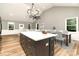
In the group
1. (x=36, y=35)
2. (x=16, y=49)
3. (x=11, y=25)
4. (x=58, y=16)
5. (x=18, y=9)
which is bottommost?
(x=16, y=49)

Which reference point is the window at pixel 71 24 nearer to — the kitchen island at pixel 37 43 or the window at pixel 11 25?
the kitchen island at pixel 37 43

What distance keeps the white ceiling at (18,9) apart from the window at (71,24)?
22 cm

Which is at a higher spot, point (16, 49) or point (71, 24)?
point (71, 24)

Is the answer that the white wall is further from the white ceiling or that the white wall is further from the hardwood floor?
the hardwood floor

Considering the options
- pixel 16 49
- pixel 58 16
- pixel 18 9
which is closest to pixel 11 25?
pixel 18 9

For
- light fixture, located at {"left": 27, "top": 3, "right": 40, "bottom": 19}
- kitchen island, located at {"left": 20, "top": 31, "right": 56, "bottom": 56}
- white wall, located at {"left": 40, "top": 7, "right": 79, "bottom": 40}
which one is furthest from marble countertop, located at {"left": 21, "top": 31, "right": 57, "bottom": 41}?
light fixture, located at {"left": 27, "top": 3, "right": 40, "bottom": 19}

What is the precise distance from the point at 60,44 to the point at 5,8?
0.98 m

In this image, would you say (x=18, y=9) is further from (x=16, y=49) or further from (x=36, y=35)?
(x=16, y=49)

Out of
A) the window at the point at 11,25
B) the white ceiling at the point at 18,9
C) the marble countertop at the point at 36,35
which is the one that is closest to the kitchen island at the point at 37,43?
the marble countertop at the point at 36,35

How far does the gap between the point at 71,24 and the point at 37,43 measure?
0.60 meters

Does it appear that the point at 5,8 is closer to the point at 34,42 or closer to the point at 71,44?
the point at 34,42

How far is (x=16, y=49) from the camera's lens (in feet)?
6.74

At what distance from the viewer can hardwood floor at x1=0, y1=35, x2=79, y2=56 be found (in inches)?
80.9

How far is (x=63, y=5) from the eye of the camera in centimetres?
212
